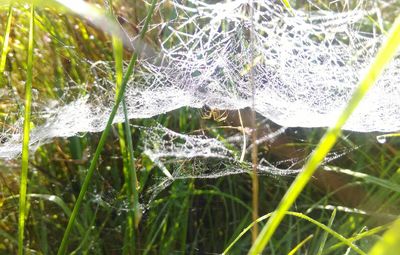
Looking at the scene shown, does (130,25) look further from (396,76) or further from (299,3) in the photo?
(396,76)

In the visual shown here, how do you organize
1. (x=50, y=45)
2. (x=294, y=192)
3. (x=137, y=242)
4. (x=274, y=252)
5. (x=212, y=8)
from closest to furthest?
(x=294, y=192) < (x=274, y=252) < (x=137, y=242) < (x=212, y=8) < (x=50, y=45)

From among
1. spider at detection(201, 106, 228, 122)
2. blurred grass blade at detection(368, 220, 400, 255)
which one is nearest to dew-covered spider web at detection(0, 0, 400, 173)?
spider at detection(201, 106, 228, 122)

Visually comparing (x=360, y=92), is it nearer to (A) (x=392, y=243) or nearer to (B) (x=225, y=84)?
(A) (x=392, y=243)

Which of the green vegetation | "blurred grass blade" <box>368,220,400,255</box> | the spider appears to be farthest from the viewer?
the spider

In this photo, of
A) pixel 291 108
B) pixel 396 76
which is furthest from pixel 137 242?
pixel 396 76

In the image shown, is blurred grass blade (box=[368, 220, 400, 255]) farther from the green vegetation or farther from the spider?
the spider

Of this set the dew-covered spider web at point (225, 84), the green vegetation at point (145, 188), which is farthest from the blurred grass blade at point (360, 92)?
the dew-covered spider web at point (225, 84)

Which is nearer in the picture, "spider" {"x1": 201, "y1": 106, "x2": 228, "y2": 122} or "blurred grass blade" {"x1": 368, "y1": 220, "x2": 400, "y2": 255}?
"blurred grass blade" {"x1": 368, "y1": 220, "x2": 400, "y2": 255}
